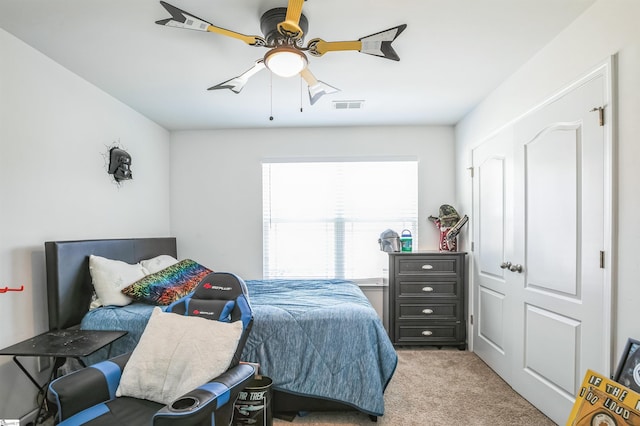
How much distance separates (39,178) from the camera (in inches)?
92.5

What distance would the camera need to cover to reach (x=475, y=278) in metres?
3.50

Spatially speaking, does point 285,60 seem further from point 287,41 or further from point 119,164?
point 119,164

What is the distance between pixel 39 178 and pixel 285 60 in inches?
75.9

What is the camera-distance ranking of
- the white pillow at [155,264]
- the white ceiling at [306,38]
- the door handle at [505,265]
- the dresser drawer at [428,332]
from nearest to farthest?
the white ceiling at [306,38] < the door handle at [505,265] < the white pillow at [155,264] < the dresser drawer at [428,332]

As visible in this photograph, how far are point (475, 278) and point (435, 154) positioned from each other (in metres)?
1.58

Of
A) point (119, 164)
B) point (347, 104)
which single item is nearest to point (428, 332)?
A: point (347, 104)

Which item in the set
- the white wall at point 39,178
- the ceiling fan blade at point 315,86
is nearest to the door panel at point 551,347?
the ceiling fan blade at point 315,86

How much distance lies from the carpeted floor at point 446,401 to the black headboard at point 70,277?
1.66 metres

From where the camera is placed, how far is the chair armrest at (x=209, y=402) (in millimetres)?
1406

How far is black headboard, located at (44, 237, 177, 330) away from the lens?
91.0 inches

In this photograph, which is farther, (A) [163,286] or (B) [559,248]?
(A) [163,286]

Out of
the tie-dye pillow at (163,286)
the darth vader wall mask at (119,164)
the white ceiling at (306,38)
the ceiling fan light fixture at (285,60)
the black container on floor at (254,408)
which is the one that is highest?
the white ceiling at (306,38)

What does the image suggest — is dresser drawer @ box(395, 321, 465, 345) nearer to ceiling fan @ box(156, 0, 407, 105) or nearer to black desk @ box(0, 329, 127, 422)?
black desk @ box(0, 329, 127, 422)

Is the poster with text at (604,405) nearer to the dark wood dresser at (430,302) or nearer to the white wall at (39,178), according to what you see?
the dark wood dresser at (430,302)
